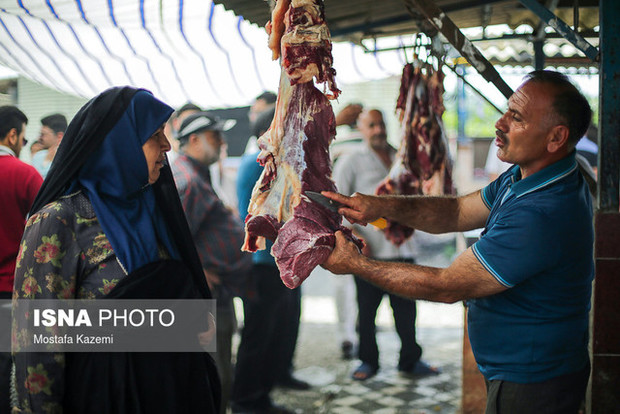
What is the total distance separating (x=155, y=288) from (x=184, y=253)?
0.96 ft

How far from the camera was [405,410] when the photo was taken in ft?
15.7

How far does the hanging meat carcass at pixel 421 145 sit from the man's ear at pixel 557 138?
2.11 m

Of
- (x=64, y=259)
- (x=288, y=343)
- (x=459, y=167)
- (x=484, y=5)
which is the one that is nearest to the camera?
(x=64, y=259)

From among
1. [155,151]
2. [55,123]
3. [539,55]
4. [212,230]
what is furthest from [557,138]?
[55,123]

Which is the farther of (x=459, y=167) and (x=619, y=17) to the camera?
(x=459, y=167)

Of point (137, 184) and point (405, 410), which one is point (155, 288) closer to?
point (137, 184)

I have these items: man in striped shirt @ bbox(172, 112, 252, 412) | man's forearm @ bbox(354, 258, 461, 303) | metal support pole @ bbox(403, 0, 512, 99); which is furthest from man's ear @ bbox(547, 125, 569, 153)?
man in striped shirt @ bbox(172, 112, 252, 412)

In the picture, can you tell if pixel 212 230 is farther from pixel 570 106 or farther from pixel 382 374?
pixel 570 106

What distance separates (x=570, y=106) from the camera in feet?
7.45

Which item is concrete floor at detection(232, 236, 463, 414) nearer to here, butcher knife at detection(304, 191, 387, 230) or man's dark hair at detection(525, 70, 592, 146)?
butcher knife at detection(304, 191, 387, 230)

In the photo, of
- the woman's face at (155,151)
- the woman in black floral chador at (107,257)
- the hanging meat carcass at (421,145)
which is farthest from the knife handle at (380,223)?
the hanging meat carcass at (421,145)

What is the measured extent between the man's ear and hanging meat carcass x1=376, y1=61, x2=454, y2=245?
6.92 ft

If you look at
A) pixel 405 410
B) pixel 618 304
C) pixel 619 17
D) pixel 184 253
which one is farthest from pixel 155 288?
pixel 405 410

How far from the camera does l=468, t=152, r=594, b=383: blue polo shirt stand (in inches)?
83.6
